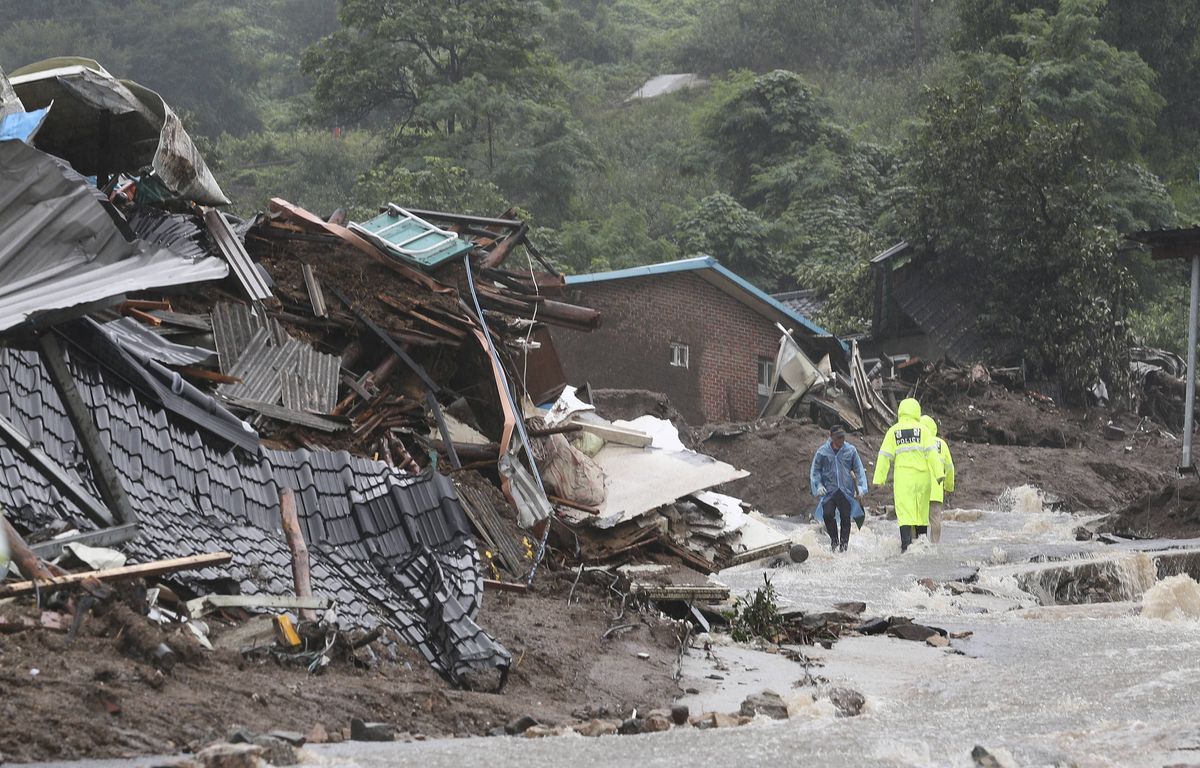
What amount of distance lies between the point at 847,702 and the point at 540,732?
1.97 meters

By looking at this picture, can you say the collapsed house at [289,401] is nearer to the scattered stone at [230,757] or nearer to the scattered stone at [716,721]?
the scattered stone at [716,721]

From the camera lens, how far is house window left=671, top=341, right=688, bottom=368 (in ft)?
96.0

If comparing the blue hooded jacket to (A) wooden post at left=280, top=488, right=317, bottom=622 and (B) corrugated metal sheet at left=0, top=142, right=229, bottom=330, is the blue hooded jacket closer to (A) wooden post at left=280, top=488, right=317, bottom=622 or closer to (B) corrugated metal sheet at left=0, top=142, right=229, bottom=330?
(A) wooden post at left=280, top=488, right=317, bottom=622

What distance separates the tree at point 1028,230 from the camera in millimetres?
30922

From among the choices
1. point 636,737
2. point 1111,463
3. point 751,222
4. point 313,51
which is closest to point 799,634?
point 636,737

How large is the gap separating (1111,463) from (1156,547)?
11800 millimetres

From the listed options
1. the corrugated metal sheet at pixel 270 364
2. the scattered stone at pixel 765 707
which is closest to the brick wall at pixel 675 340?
the corrugated metal sheet at pixel 270 364

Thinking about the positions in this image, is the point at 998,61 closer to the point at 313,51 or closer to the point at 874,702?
the point at 313,51

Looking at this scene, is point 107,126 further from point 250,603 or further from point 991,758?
point 991,758

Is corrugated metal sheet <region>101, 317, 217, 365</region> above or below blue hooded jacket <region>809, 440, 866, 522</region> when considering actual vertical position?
above

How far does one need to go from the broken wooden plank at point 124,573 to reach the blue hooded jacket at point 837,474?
30.0ft

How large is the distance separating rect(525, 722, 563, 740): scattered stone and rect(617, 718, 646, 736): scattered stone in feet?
1.01

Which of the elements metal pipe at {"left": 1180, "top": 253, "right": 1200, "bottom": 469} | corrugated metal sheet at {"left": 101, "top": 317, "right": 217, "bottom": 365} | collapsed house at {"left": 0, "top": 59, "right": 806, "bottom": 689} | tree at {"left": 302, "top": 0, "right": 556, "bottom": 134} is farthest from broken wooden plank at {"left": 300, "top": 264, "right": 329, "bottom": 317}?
tree at {"left": 302, "top": 0, "right": 556, "bottom": 134}

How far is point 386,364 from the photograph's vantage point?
1233cm
